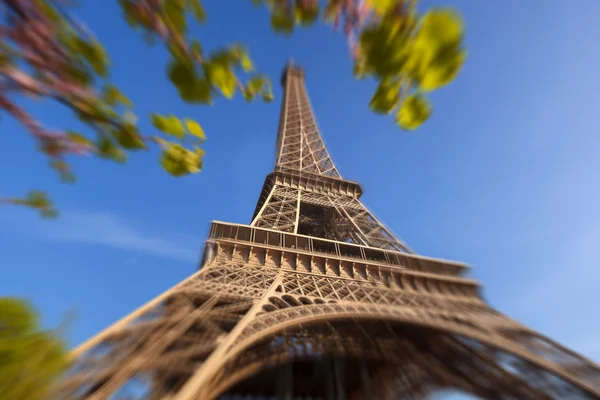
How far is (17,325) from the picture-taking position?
146 inches

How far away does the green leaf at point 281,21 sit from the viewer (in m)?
1.70

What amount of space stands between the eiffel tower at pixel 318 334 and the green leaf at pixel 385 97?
19.9 ft

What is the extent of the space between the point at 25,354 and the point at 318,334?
10.1 m

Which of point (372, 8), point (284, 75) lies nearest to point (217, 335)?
point (372, 8)

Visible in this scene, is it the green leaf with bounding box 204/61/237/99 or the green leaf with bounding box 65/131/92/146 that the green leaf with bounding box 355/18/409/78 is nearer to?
the green leaf with bounding box 204/61/237/99

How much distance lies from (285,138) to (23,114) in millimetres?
29308

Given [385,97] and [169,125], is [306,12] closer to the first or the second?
[385,97]

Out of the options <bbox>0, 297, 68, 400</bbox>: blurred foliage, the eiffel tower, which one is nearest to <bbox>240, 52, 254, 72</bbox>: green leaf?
<bbox>0, 297, 68, 400</bbox>: blurred foliage

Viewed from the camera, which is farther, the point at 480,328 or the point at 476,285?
the point at 476,285

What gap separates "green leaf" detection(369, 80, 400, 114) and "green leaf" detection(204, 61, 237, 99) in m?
0.84

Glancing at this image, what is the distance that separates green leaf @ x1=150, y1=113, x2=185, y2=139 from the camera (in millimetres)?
1805

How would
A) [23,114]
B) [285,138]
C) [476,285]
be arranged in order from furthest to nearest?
[285,138]
[476,285]
[23,114]

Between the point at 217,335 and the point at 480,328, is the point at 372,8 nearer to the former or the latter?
the point at 217,335

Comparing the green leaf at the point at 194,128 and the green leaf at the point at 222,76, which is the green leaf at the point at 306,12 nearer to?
the green leaf at the point at 222,76
